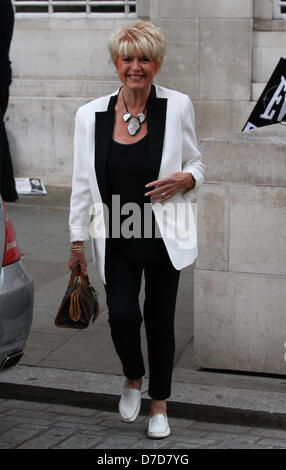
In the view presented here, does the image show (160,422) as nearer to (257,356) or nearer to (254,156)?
(257,356)

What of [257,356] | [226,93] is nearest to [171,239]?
[257,356]

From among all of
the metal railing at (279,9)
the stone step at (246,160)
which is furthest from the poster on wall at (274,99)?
the metal railing at (279,9)

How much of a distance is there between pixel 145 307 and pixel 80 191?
26.3 inches

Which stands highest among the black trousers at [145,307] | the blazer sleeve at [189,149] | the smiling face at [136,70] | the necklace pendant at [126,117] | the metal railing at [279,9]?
the smiling face at [136,70]

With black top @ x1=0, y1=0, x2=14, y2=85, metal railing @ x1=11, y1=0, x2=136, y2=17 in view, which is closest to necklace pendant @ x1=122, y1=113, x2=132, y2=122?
black top @ x1=0, y1=0, x2=14, y2=85

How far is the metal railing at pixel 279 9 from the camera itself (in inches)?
428

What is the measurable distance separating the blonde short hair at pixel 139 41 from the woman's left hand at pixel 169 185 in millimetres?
555

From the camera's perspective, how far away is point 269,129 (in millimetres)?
5934

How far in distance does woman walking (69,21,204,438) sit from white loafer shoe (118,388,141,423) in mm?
161

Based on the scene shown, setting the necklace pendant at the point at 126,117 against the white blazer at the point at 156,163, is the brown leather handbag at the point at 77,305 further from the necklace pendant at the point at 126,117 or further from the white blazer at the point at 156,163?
the necklace pendant at the point at 126,117

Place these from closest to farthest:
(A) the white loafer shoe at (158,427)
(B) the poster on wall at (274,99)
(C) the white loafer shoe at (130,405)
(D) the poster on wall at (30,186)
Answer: (A) the white loafer shoe at (158,427), (C) the white loafer shoe at (130,405), (B) the poster on wall at (274,99), (D) the poster on wall at (30,186)

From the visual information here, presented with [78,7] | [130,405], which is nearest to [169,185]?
[130,405]

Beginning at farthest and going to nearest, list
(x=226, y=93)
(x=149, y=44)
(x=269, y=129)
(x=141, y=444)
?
(x=226, y=93), (x=269, y=129), (x=141, y=444), (x=149, y=44)
